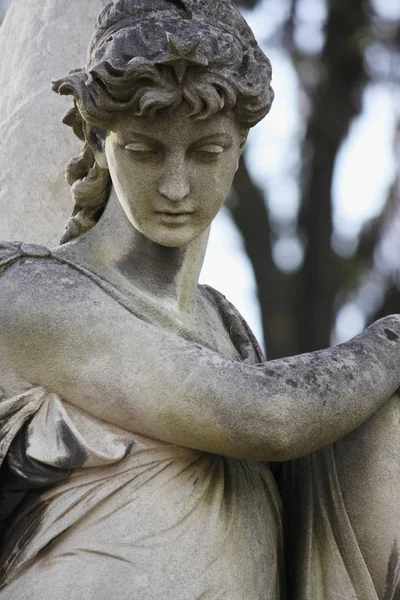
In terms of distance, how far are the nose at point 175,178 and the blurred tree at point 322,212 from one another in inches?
237

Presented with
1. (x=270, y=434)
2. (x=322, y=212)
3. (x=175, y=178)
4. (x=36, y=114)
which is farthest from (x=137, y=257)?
(x=322, y=212)

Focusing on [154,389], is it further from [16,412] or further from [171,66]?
[171,66]

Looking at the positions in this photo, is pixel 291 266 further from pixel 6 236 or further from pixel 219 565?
pixel 219 565

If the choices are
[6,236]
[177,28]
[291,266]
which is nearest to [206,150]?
[177,28]

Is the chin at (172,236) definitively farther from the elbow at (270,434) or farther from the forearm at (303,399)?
the elbow at (270,434)

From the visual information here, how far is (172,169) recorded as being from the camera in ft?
16.4

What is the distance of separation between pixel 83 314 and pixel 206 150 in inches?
22.7

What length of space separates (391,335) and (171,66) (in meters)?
0.99

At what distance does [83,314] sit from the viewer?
4.90 m

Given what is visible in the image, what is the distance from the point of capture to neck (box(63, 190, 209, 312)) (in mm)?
5207

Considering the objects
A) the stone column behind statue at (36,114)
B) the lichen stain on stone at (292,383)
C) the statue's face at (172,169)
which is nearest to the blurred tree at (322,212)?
the stone column behind statue at (36,114)

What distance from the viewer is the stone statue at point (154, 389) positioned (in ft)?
15.7

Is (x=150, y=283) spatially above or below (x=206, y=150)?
below

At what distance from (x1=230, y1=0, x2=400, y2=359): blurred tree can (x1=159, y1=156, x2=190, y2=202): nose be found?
6.02 m
